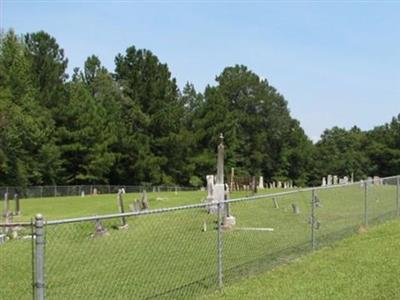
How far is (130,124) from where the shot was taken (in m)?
80.7

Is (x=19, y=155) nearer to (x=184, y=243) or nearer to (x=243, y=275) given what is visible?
(x=184, y=243)

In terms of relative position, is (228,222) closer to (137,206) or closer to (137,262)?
(137,262)

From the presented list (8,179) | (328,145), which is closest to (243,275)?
(8,179)

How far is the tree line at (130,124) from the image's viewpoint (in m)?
65.6

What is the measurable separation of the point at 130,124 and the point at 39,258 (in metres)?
74.7

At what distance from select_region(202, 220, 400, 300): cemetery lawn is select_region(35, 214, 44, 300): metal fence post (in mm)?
3041

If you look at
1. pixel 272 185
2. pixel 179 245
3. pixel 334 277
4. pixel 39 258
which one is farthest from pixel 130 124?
pixel 39 258

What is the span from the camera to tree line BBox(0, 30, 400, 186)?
65.6 meters

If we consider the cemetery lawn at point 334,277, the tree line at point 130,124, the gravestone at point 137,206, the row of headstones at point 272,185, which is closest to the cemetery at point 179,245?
the cemetery lawn at point 334,277

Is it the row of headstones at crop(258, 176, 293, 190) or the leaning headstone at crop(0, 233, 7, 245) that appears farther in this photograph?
the row of headstones at crop(258, 176, 293, 190)

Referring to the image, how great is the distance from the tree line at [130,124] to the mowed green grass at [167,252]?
155ft

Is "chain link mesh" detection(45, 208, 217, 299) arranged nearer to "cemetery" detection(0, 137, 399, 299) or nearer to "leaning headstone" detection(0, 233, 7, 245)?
"cemetery" detection(0, 137, 399, 299)

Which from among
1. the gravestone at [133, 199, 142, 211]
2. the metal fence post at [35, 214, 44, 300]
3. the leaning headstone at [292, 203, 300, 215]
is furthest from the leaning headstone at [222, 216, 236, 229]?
the metal fence post at [35, 214, 44, 300]

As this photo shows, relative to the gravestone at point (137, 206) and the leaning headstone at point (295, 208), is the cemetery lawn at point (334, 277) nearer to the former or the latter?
the leaning headstone at point (295, 208)
